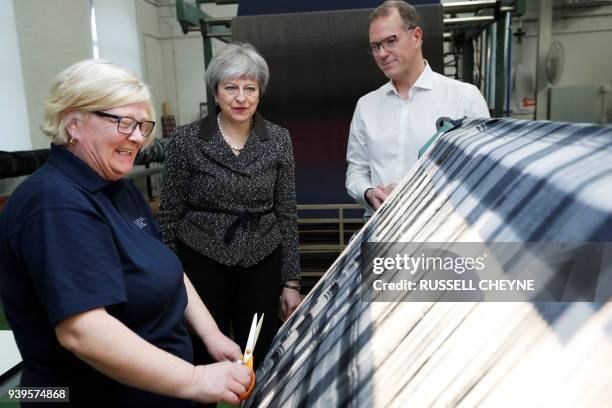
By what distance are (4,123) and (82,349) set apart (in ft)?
16.8

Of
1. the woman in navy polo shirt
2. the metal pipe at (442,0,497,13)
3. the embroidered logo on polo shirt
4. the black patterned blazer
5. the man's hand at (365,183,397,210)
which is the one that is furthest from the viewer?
the metal pipe at (442,0,497,13)

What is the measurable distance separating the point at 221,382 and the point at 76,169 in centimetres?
38

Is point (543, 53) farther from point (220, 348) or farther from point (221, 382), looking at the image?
point (221, 382)

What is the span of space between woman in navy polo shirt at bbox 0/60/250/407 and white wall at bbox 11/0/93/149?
4.65m

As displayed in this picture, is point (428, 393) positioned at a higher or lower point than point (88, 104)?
lower

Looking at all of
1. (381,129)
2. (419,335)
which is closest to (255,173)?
(381,129)

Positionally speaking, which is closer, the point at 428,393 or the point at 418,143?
the point at 428,393

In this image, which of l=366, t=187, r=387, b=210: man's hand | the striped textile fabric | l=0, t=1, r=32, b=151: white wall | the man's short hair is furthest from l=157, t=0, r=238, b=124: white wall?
the striped textile fabric

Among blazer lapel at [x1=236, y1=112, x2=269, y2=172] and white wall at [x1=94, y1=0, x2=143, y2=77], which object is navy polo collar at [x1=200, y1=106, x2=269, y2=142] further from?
white wall at [x1=94, y1=0, x2=143, y2=77]

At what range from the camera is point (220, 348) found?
922 millimetres

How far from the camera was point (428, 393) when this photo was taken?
0.98 ft

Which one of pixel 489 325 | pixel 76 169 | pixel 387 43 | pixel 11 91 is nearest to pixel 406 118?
pixel 387 43

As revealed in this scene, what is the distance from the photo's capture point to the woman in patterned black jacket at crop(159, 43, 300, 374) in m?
1.29

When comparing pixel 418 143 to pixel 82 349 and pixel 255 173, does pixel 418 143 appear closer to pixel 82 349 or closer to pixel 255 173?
pixel 255 173
